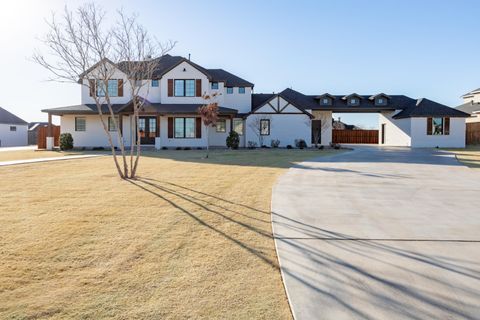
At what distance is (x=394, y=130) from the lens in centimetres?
3622

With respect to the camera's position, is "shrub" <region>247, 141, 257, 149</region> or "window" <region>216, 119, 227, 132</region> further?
"window" <region>216, 119, 227, 132</region>

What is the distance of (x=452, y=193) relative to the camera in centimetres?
905

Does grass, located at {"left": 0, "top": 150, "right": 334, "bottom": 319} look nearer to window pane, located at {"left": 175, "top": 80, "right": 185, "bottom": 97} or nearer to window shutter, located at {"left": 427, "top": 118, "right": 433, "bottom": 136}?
window pane, located at {"left": 175, "top": 80, "right": 185, "bottom": 97}

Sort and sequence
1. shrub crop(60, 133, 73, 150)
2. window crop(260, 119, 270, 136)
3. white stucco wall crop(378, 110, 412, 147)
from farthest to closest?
white stucco wall crop(378, 110, 412, 147) < window crop(260, 119, 270, 136) < shrub crop(60, 133, 73, 150)

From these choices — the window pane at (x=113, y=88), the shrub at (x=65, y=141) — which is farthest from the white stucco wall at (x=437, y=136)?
the shrub at (x=65, y=141)

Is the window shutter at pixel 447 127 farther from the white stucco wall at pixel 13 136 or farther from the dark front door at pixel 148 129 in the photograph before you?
the white stucco wall at pixel 13 136

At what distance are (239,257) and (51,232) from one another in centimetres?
300

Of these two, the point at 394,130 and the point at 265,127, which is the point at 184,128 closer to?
the point at 265,127

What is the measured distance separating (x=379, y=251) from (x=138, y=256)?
311 cm

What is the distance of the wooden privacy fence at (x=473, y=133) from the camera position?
36.1 meters

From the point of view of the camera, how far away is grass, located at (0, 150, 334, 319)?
332 centimetres

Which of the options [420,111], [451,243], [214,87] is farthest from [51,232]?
[420,111]

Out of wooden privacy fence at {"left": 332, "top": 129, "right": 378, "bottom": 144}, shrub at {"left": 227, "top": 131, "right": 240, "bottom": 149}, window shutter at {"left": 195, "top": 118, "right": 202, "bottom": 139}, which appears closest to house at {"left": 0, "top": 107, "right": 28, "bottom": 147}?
window shutter at {"left": 195, "top": 118, "right": 202, "bottom": 139}

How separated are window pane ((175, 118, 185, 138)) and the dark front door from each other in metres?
1.64
